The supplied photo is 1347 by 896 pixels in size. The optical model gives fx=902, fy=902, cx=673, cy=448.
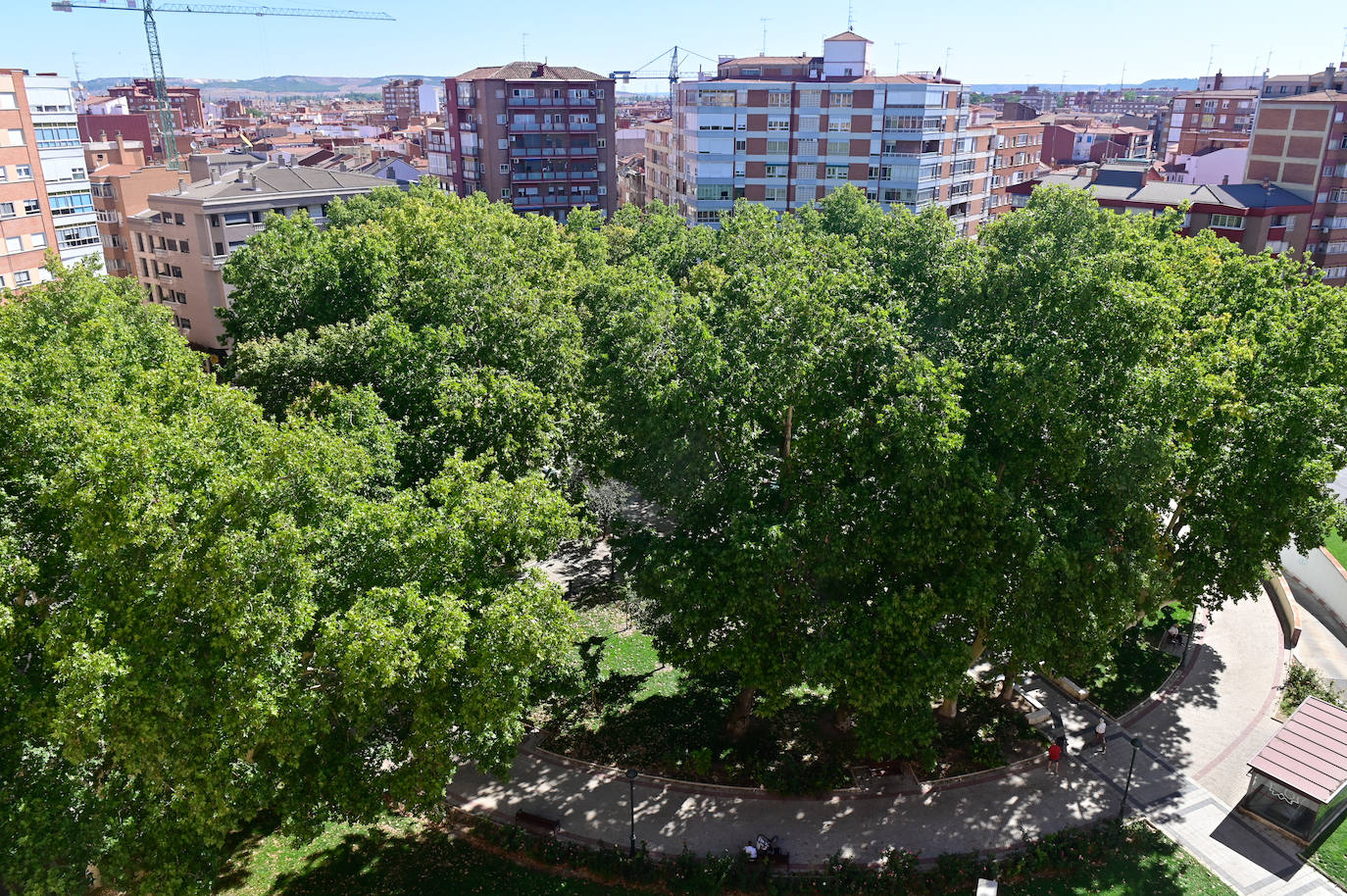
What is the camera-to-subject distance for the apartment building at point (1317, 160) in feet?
276

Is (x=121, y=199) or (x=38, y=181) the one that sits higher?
(x=38, y=181)

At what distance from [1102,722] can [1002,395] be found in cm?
1277

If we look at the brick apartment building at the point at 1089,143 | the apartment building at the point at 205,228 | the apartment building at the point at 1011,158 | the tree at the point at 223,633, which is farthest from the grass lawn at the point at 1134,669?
the brick apartment building at the point at 1089,143

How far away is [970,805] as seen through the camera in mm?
28188

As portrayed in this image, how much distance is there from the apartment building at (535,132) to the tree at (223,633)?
88279mm

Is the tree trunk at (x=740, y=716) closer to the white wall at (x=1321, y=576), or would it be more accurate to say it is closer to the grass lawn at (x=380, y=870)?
the grass lawn at (x=380, y=870)

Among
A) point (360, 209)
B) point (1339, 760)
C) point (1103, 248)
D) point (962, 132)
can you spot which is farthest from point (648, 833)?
point (962, 132)

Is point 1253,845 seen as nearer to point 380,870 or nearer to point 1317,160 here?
point 380,870

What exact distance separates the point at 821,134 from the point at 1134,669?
67.5 m

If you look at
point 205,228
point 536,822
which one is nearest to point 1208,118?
point 205,228

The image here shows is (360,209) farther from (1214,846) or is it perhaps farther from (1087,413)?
(1214,846)

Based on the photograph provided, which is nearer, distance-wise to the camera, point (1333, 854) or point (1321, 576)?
point (1333, 854)

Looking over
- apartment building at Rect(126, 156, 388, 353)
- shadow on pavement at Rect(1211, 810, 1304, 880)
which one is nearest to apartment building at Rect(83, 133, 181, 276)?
apartment building at Rect(126, 156, 388, 353)

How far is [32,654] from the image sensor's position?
21500mm
